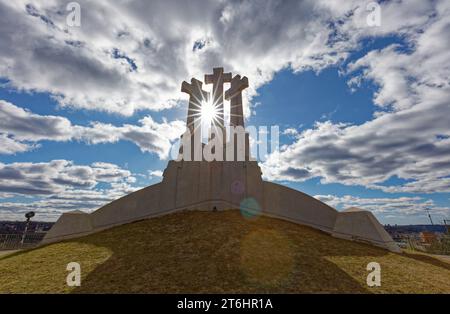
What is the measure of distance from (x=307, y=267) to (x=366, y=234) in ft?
19.9

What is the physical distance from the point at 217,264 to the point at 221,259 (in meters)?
0.33

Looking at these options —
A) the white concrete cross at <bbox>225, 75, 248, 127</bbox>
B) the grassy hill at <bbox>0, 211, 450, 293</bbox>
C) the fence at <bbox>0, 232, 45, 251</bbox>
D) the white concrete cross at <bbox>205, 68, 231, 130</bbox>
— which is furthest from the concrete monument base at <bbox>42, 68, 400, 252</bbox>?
the fence at <bbox>0, 232, 45, 251</bbox>

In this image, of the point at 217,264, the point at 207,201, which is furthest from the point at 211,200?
the point at 217,264

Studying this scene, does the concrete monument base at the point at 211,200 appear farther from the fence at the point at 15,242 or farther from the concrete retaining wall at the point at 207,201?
the fence at the point at 15,242

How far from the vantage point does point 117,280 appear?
22.7 ft

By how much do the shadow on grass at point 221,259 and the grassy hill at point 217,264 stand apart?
3cm

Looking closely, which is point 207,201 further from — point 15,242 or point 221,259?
point 15,242

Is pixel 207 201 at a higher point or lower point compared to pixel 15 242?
higher

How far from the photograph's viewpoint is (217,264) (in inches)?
294

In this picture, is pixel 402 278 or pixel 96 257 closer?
pixel 402 278

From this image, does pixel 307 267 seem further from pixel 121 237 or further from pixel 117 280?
pixel 121 237

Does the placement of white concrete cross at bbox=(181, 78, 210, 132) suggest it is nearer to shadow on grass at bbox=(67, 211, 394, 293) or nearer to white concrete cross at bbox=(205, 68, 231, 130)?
white concrete cross at bbox=(205, 68, 231, 130)

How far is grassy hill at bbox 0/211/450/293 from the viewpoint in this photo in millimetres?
6512
